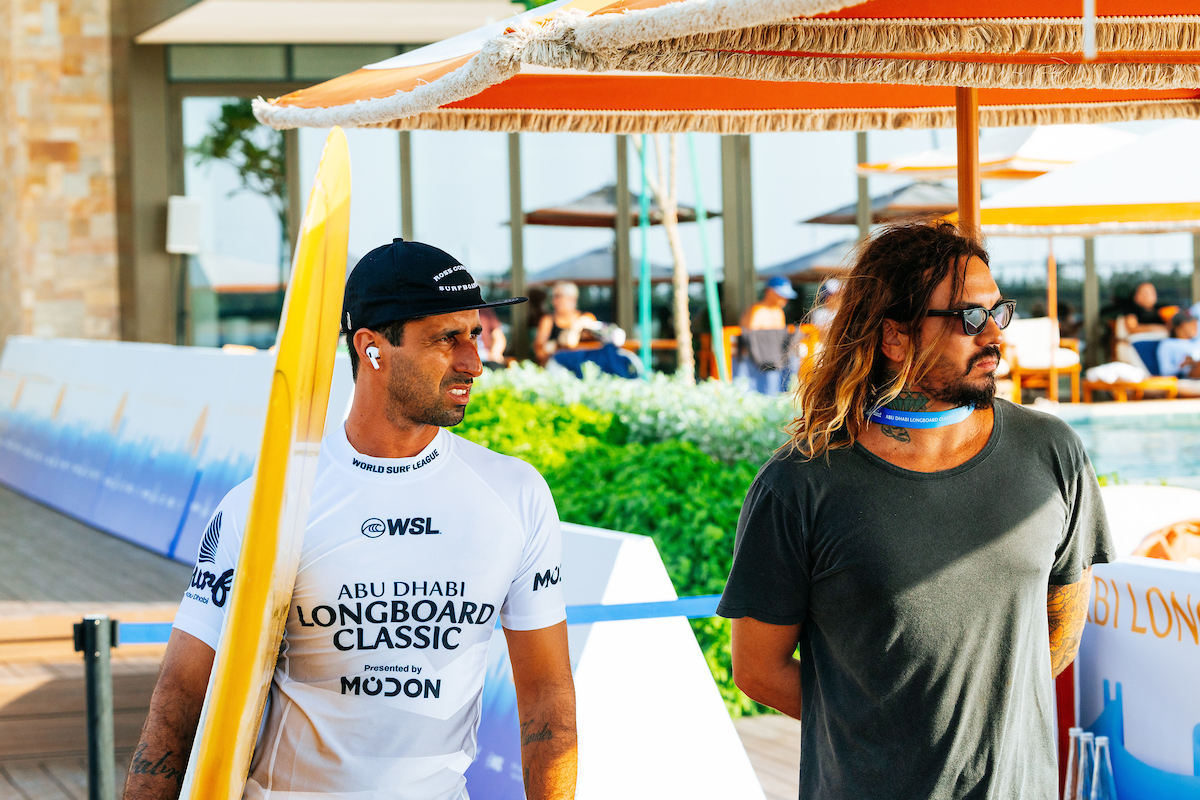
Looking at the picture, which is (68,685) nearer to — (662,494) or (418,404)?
(662,494)

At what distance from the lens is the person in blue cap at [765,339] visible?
36.4 feet

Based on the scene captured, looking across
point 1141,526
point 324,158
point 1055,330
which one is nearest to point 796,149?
point 1055,330

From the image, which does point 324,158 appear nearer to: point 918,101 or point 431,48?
point 431,48

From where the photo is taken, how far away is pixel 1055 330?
12.0 metres

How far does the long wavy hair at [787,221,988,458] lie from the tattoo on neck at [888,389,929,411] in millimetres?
16

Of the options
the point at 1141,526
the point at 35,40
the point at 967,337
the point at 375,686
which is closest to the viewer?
the point at 375,686

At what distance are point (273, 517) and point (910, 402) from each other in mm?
1052

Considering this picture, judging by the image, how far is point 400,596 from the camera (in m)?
1.77

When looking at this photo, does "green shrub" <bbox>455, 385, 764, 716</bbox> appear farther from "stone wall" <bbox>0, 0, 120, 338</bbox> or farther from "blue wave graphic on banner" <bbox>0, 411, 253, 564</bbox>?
"stone wall" <bbox>0, 0, 120, 338</bbox>

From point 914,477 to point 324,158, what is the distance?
104 cm

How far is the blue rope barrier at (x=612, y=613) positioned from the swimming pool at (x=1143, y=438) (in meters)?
5.06

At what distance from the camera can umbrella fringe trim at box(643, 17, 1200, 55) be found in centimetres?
176

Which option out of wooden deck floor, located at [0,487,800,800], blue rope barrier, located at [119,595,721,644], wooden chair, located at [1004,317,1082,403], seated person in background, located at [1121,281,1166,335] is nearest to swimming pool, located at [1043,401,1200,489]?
wooden chair, located at [1004,317,1082,403]

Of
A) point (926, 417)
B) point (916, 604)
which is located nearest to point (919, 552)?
point (916, 604)
